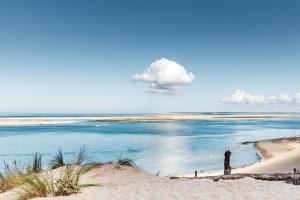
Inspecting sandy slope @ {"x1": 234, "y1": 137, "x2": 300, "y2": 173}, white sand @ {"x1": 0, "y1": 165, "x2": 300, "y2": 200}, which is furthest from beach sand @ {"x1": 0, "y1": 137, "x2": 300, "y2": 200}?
sandy slope @ {"x1": 234, "y1": 137, "x2": 300, "y2": 173}

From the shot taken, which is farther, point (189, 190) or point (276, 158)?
point (276, 158)

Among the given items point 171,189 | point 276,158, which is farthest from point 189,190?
point 276,158

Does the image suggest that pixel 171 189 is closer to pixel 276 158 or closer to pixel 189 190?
pixel 189 190

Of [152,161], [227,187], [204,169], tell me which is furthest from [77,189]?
[152,161]

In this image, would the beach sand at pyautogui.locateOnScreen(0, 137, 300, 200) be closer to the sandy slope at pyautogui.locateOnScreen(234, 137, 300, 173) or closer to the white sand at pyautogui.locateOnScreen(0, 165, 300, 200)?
the white sand at pyautogui.locateOnScreen(0, 165, 300, 200)

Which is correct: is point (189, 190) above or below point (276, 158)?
above

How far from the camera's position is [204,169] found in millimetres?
35406

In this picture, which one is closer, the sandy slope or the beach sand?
the beach sand

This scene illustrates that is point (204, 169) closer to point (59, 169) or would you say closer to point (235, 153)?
point (235, 153)

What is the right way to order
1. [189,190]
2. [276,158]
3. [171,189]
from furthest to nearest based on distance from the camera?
[276,158], [171,189], [189,190]

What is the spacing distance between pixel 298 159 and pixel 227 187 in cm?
2483

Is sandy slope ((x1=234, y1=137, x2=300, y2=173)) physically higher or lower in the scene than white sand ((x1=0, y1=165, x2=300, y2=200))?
lower

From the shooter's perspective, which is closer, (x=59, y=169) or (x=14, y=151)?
(x=59, y=169)

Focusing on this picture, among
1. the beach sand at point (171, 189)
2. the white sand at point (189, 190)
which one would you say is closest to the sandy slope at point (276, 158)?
the beach sand at point (171, 189)
